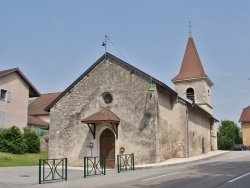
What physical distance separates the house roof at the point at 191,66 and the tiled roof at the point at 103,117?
21614 millimetres

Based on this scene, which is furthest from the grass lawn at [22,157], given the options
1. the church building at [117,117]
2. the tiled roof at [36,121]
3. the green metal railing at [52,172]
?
the tiled roof at [36,121]

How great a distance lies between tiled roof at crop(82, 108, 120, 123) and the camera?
20.2 m

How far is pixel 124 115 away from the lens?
21.3 meters

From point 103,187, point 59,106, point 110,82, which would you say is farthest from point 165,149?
point 103,187

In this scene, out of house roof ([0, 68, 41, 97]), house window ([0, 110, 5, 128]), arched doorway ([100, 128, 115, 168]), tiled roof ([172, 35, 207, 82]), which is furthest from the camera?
tiled roof ([172, 35, 207, 82])

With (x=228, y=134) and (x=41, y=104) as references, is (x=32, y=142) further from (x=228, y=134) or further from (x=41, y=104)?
(x=228, y=134)

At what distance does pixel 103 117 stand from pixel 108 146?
2.29 m

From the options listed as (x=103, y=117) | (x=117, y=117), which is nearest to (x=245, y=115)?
(x=117, y=117)

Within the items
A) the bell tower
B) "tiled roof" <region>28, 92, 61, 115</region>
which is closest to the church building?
the bell tower

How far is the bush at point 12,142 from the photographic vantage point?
87.1 feet

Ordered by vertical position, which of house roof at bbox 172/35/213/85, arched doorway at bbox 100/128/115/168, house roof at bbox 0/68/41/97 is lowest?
arched doorway at bbox 100/128/115/168

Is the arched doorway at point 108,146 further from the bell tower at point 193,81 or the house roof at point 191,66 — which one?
the house roof at point 191,66

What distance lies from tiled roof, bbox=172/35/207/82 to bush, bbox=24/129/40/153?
1957 cm

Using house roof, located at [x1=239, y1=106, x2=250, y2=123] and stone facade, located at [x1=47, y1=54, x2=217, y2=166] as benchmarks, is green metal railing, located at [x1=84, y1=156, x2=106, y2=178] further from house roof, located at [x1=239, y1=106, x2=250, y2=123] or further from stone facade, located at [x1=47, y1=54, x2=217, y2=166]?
house roof, located at [x1=239, y1=106, x2=250, y2=123]
